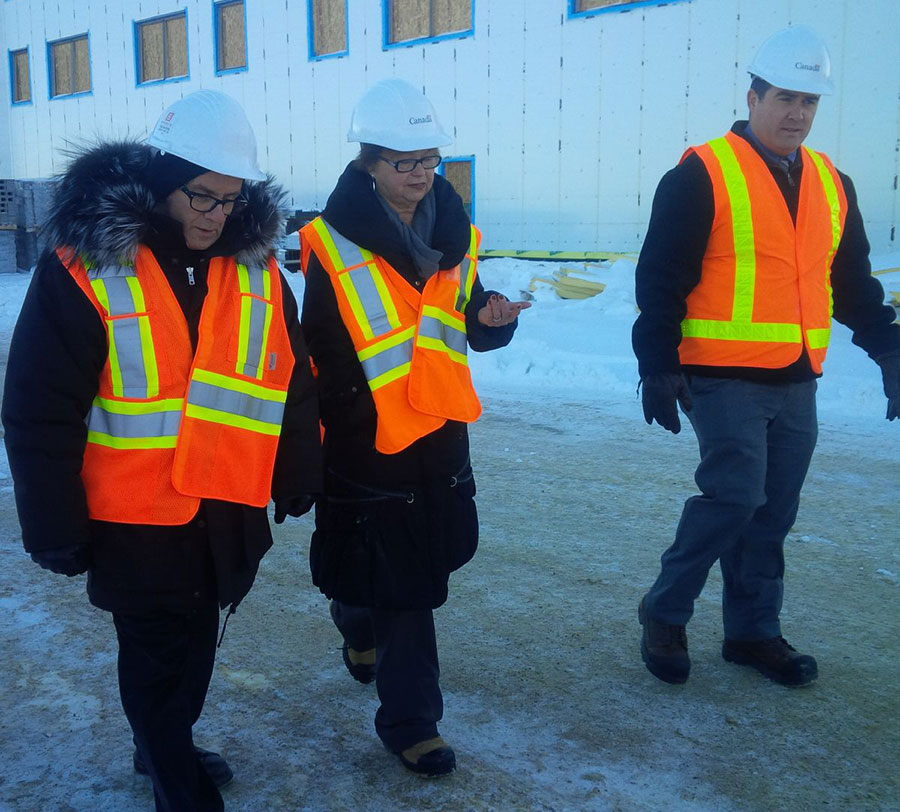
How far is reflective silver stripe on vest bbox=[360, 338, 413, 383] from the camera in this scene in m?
2.90

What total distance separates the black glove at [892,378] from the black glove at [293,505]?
2.18 metres

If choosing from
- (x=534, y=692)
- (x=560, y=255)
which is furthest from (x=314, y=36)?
(x=534, y=692)

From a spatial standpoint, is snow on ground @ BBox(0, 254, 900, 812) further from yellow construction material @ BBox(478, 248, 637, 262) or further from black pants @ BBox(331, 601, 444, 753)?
yellow construction material @ BBox(478, 248, 637, 262)

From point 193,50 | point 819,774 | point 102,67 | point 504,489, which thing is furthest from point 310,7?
point 819,774

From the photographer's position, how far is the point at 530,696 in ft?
11.0

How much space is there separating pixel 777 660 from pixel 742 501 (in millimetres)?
597

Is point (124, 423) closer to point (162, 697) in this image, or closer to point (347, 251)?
point (162, 697)

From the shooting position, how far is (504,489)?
567 cm

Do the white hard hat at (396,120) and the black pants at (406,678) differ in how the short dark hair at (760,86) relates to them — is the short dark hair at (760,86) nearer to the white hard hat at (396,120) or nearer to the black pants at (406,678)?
the white hard hat at (396,120)

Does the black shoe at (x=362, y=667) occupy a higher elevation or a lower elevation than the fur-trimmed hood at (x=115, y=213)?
lower

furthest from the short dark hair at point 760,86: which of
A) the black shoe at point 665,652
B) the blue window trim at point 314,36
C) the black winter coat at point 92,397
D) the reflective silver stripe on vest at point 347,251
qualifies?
A: the blue window trim at point 314,36

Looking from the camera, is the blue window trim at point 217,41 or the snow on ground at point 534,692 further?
the blue window trim at point 217,41

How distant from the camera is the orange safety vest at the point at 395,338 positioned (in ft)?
9.53

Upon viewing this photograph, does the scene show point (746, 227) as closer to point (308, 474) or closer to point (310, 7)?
point (308, 474)
